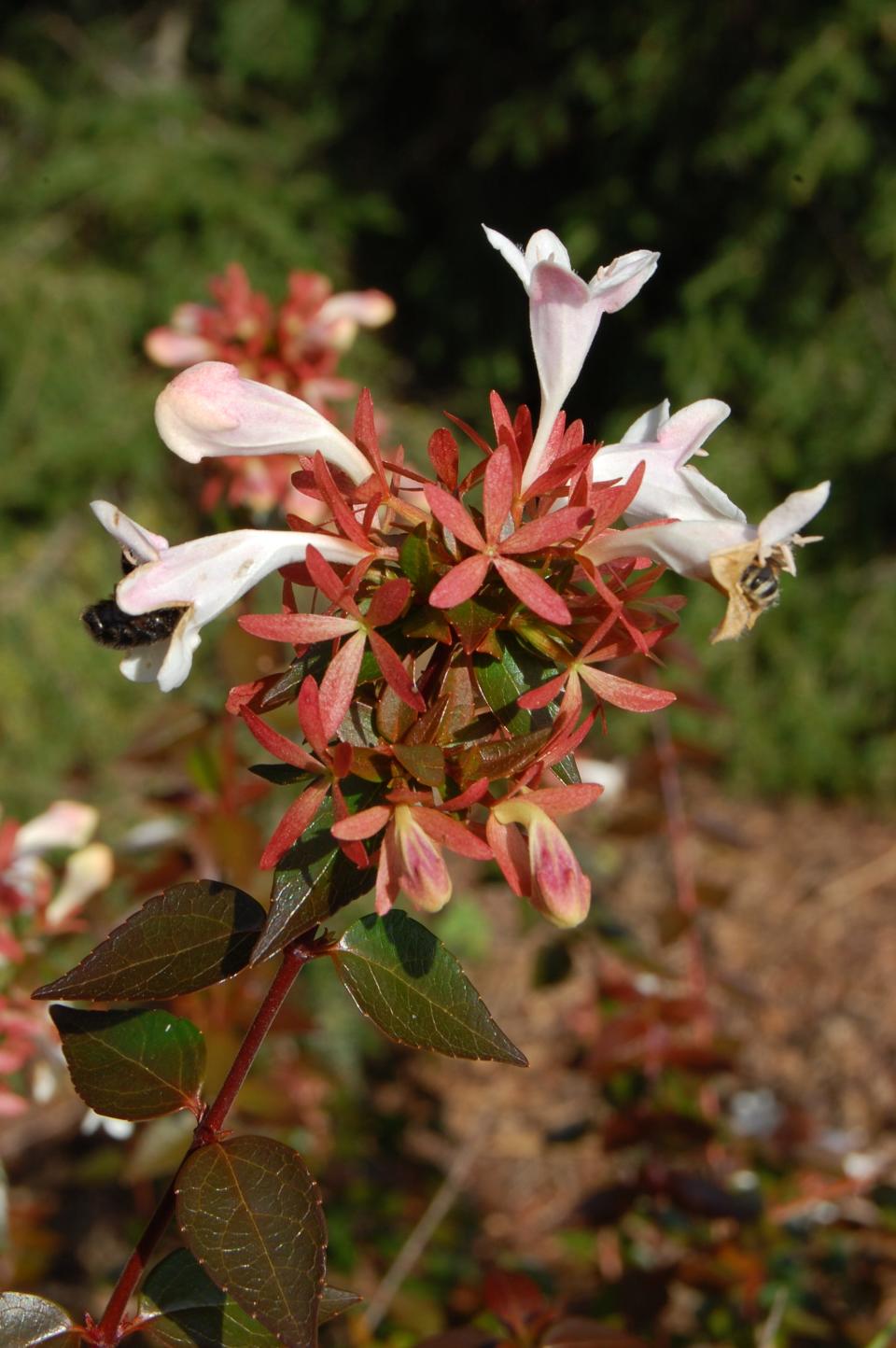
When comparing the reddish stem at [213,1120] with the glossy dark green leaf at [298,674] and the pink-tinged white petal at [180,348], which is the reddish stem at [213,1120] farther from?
the pink-tinged white petal at [180,348]

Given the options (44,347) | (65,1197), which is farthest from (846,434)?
(65,1197)

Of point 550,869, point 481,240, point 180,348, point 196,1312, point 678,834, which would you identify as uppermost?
point 180,348

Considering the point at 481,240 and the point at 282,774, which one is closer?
the point at 282,774

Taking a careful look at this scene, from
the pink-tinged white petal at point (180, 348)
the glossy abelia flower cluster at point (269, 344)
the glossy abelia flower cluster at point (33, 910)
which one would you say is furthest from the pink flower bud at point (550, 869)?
the pink-tinged white petal at point (180, 348)

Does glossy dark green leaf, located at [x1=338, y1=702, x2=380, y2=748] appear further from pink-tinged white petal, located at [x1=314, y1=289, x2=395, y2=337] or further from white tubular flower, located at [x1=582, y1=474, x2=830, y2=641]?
pink-tinged white petal, located at [x1=314, y1=289, x2=395, y2=337]

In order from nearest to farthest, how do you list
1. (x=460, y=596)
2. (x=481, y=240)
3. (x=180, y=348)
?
(x=460, y=596), (x=180, y=348), (x=481, y=240)

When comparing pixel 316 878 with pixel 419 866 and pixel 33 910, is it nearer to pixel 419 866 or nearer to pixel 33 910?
pixel 419 866

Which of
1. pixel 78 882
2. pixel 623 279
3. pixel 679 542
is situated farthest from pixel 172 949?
pixel 78 882
